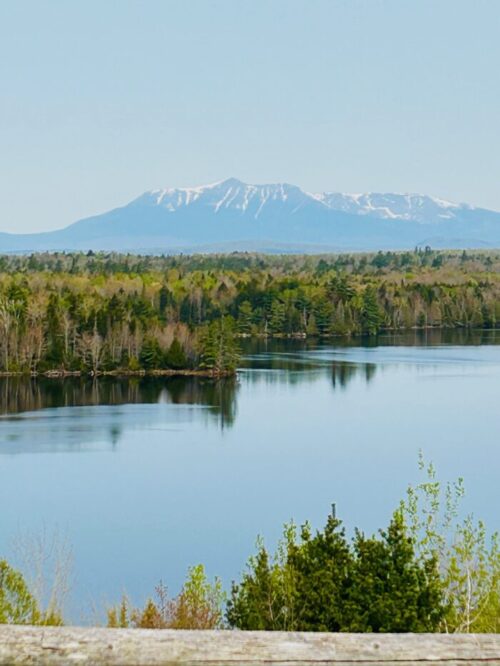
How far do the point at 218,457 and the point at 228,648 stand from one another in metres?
23.5

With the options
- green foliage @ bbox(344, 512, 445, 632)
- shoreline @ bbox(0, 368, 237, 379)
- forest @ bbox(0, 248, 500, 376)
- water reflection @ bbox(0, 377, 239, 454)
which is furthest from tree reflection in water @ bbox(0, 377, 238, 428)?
green foliage @ bbox(344, 512, 445, 632)

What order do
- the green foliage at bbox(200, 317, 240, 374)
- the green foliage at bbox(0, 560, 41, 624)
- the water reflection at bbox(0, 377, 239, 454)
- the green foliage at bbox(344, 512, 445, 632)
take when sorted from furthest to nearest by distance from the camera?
the green foliage at bbox(200, 317, 240, 374)
the water reflection at bbox(0, 377, 239, 454)
the green foliage at bbox(0, 560, 41, 624)
the green foliage at bbox(344, 512, 445, 632)

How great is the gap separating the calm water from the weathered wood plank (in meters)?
11.2

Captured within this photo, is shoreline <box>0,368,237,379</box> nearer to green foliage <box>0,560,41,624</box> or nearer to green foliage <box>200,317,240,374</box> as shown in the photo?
green foliage <box>200,317,240,374</box>

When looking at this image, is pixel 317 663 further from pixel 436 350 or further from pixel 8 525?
pixel 436 350

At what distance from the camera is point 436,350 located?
53.9 metres

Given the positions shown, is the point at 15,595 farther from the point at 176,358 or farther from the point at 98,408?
the point at 176,358

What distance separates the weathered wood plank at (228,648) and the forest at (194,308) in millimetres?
40582

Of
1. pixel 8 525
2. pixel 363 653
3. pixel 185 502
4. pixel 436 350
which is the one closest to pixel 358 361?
pixel 436 350

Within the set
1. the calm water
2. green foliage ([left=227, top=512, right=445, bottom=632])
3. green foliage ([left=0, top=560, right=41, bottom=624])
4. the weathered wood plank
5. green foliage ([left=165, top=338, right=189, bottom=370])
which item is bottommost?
the calm water

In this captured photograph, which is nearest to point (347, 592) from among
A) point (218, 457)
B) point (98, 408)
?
point (218, 457)

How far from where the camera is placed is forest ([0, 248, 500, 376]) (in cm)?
A: 4400

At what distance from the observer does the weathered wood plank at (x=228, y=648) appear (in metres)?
1.73

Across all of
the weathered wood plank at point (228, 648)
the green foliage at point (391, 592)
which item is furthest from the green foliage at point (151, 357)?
the weathered wood plank at point (228, 648)
